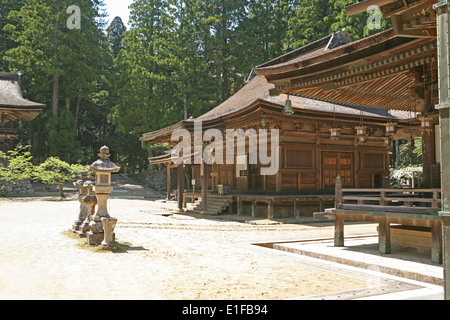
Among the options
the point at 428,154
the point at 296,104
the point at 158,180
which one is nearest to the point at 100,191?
the point at 428,154

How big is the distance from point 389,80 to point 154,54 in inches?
1251

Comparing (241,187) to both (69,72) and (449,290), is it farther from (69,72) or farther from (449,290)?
(69,72)

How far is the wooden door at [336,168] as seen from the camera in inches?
714

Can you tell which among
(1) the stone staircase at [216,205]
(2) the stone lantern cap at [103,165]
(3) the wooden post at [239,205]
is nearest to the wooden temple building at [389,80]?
(2) the stone lantern cap at [103,165]

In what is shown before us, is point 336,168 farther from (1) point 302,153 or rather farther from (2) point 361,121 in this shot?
(2) point 361,121

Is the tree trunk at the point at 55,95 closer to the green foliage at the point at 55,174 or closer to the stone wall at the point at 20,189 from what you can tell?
the stone wall at the point at 20,189

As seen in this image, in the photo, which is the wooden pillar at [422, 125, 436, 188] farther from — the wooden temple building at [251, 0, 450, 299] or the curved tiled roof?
the curved tiled roof

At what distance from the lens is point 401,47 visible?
701 cm

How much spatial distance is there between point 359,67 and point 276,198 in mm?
8458

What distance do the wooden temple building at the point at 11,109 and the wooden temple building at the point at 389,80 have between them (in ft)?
82.8

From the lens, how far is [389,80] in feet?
30.1

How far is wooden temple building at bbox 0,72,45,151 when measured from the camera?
28.8 metres
